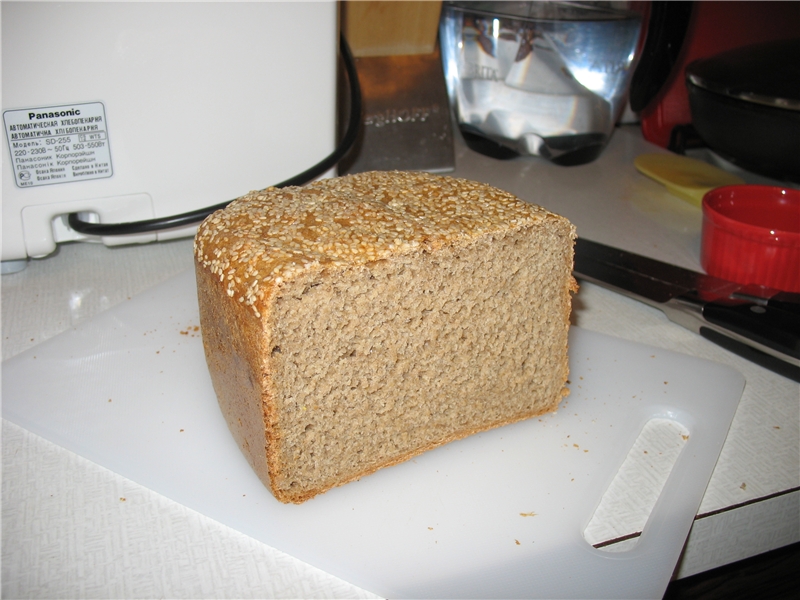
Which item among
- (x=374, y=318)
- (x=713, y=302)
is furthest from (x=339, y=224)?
(x=713, y=302)

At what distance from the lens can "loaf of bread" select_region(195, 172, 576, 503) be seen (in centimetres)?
80

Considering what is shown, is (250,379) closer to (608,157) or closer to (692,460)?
(692,460)

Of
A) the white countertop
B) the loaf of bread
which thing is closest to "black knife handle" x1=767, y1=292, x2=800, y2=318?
the white countertop

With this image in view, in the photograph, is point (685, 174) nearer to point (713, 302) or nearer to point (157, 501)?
point (713, 302)

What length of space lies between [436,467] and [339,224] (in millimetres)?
360

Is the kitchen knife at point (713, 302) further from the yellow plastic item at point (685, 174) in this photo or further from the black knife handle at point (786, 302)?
the yellow plastic item at point (685, 174)

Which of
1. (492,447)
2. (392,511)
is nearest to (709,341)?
(492,447)

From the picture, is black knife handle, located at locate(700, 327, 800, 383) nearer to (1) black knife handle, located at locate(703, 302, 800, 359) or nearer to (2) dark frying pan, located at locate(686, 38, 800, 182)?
(1) black knife handle, located at locate(703, 302, 800, 359)

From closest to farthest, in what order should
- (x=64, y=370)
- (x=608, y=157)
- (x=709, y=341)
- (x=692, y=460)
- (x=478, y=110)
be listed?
(x=692, y=460) < (x=64, y=370) < (x=709, y=341) < (x=478, y=110) < (x=608, y=157)

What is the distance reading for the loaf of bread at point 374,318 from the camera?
2.63 feet

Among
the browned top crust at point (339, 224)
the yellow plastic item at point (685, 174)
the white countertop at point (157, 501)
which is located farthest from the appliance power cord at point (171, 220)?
the yellow plastic item at point (685, 174)

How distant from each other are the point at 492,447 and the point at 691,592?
37 cm

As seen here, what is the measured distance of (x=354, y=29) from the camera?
165 centimetres

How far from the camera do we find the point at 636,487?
92 centimetres
